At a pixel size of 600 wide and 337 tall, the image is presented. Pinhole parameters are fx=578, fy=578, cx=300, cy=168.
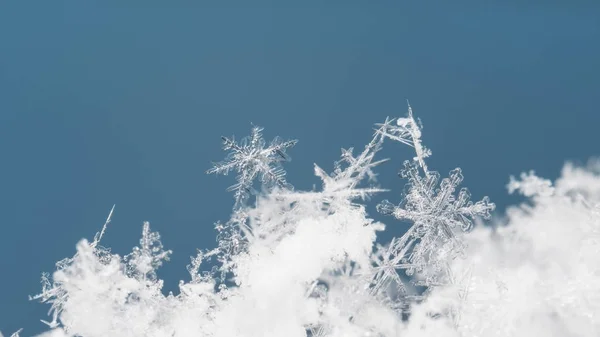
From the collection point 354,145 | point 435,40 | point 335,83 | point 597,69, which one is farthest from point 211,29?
point 597,69

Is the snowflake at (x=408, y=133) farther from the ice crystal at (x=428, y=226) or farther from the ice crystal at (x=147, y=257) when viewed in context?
the ice crystal at (x=147, y=257)

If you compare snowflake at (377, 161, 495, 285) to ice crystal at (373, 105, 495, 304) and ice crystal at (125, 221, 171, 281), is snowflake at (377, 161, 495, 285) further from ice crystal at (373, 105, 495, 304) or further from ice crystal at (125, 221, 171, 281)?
ice crystal at (125, 221, 171, 281)

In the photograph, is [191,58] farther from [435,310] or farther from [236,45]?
[435,310]

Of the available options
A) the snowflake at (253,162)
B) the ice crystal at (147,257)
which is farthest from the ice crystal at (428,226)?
the ice crystal at (147,257)

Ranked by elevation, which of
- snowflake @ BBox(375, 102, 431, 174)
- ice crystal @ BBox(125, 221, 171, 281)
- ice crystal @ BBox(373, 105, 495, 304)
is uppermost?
Result: snowflake @ BBox(375, 102, 431, 174)

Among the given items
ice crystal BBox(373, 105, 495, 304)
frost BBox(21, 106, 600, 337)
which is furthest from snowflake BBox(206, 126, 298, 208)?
ice crystal BBox(373, 105, 495, 304)

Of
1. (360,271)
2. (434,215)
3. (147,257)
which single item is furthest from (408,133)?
(147,257)

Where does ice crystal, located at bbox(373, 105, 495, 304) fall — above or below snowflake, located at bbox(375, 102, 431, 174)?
below

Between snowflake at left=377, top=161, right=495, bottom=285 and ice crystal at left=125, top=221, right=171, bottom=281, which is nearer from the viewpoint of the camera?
snowflake at left=377, top=161, right=495, bottom=285
